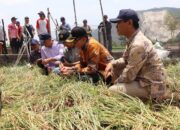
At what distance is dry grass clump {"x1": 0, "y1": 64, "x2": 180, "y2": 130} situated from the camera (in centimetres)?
A: 412

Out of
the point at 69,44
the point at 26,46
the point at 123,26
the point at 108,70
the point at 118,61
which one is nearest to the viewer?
the point at 123,26

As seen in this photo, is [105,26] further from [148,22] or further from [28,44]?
[148,22]

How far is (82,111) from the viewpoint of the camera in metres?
4.36

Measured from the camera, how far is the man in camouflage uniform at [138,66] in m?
4.77

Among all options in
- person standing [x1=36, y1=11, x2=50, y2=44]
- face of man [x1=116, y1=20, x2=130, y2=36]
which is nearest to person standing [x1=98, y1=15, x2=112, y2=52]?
person standing [x1=36, y1=11, x2=50, y2=44]

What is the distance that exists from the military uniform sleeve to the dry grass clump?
11.0 inches

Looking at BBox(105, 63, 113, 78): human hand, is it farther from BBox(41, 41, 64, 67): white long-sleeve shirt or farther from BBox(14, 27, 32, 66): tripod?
BBox(14, 27, 32, 66): tripod

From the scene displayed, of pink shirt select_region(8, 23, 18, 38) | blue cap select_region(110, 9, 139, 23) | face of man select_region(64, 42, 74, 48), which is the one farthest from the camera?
pink shirt select_region(8, 23, 18, 38)

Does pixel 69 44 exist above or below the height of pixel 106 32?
above

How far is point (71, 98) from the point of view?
16.3 ft

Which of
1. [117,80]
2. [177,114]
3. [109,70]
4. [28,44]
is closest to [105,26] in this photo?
[28,44]

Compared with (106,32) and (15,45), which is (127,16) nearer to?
(106,32)

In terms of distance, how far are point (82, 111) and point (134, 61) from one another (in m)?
0.89

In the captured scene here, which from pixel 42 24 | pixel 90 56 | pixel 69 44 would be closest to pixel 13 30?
pixel 42 24
